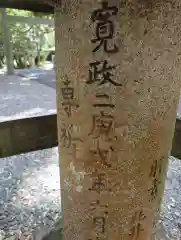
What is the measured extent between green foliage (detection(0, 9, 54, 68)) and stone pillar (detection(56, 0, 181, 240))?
30.2 ft

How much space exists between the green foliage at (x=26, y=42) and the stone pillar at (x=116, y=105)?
9193 millimetres

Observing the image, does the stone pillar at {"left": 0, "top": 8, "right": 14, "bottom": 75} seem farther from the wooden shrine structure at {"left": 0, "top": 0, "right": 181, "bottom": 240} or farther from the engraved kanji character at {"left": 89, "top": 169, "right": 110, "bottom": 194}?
the engraved kanji character at {"left": 89, "top": 169, "right": 110, "bottom": 194}

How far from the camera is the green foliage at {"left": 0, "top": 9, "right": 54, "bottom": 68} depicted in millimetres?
9469

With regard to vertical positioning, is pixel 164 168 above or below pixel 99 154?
below

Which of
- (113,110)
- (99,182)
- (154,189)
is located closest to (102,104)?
(113,110)

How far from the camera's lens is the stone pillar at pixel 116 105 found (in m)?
0.86

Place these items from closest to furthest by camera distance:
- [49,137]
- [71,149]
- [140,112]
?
[140,112] → [71,149] → [49,137]

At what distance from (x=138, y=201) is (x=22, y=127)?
0.69m

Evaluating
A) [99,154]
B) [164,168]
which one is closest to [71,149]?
[99,154]

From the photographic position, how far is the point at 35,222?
2141mm

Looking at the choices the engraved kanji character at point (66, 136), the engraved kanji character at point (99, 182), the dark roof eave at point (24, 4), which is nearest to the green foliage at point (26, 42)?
the dark roof eave at point (24, 4)

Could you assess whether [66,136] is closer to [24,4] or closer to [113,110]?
[113,110]

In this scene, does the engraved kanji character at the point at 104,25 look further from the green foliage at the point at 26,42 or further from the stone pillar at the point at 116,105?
the green foliage at the point at 26,42

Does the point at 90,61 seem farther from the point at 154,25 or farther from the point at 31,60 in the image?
the point at 31,60
